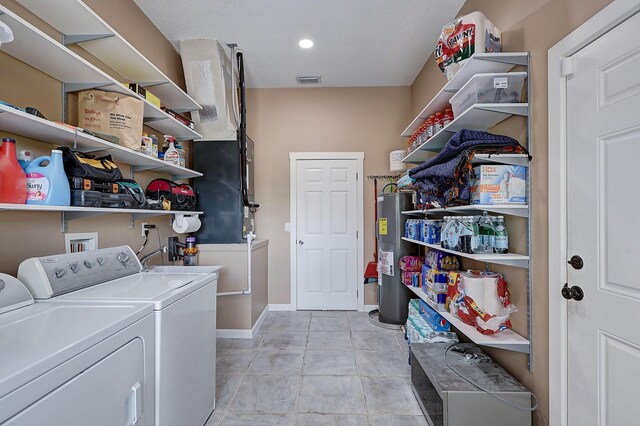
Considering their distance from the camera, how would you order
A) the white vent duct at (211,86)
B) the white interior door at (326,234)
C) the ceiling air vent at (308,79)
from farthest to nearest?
the white interior door at (326,234), the ceiling air vent at (308,79), the white vent duct at (211,86)

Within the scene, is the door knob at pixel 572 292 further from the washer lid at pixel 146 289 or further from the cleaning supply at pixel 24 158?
the cleaning supply at pixel 24 158

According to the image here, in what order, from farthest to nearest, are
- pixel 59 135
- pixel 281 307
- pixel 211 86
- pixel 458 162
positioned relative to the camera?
pixel 281 307
pixel 211 86
pixel 458 162
pixel 59 135

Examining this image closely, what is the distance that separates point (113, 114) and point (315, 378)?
2206mm

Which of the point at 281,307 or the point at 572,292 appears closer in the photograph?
the point at 572,292

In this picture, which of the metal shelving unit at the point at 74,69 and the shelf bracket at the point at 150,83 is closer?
the metal shelving unit at the point at 74,69

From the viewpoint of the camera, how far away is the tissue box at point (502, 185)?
5.04 feet

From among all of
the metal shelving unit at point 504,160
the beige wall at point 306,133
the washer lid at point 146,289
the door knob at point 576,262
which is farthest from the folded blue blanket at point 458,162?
the beige wall at point 306,133

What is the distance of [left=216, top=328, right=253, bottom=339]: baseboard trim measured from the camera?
113 inches

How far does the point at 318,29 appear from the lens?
100 inches

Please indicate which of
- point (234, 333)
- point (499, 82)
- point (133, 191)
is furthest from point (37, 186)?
point (499, 82)

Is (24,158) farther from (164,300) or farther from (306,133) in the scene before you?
(306,133)

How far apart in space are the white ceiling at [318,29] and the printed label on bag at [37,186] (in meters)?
1.71

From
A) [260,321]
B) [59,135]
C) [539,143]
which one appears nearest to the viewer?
[59,135]

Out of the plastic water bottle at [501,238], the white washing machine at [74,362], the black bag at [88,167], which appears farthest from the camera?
the plastic water bottle at [501,238]
